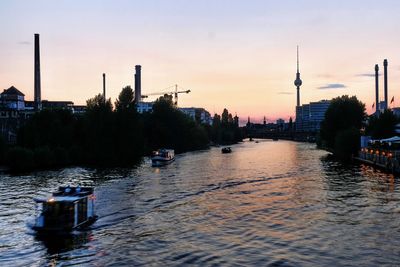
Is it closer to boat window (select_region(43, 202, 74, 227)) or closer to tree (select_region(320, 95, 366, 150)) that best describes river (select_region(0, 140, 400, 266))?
boat window (select_region(43, 202, 74, 227))

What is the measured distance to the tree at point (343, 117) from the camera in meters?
127

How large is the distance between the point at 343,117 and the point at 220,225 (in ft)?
329

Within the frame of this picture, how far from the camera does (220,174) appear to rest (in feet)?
237

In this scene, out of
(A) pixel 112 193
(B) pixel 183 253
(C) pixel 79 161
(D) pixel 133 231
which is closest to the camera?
(B) pixel 183 253

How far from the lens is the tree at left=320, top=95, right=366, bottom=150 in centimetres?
12656

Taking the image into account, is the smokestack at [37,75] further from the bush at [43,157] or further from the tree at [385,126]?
the tree at [385,126]

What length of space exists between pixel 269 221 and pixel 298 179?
29771mm

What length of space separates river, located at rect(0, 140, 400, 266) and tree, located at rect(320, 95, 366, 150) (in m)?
67.2

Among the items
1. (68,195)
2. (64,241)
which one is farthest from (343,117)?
(64,241)

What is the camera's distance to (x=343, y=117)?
126875 mm

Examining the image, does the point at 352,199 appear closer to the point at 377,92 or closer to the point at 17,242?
the point at 17,242

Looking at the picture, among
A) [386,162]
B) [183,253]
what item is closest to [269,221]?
[183,253]

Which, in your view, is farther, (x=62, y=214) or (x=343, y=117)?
(x=343, y=117)

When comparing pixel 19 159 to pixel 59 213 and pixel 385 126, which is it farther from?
pixel 385 126
